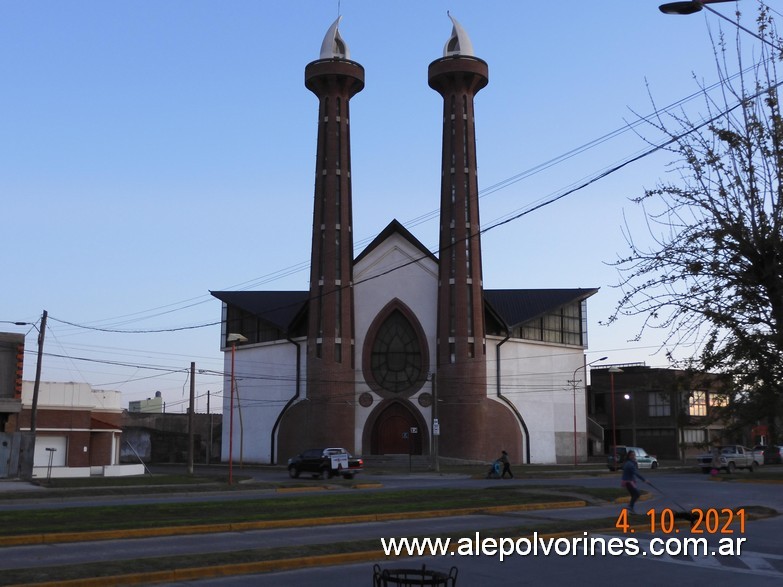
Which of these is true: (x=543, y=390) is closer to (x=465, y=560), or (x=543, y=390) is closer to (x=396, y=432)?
(x=396, y=432)

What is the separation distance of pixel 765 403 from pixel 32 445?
38829mm

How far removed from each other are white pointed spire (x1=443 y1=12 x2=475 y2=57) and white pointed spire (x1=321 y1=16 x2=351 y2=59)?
8074mm

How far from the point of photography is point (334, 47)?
2746 inches

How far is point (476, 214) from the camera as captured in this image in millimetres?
66438

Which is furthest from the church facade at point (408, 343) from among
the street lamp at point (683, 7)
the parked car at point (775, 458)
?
the street lamp at point (683, 7)

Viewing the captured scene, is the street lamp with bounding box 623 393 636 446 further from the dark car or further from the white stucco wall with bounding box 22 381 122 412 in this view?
the white stucco wall with bounding box 22 381 122 412

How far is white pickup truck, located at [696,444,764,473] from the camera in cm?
5216

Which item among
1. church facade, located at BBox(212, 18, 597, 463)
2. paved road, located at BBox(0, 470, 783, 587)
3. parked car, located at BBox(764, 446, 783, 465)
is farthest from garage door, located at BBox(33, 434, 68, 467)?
parked car, located at BBox(764, 446, 783, 465)

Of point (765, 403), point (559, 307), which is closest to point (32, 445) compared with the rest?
point (765, 403)

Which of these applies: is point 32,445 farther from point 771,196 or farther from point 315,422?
point 771,196

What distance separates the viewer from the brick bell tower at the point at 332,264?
211ft

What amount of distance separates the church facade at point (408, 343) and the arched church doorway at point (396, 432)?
91 mm

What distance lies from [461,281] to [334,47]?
2173 centimetres

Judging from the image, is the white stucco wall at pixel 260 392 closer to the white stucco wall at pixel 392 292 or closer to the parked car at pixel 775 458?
the white stucco wall at pixel 392 292
